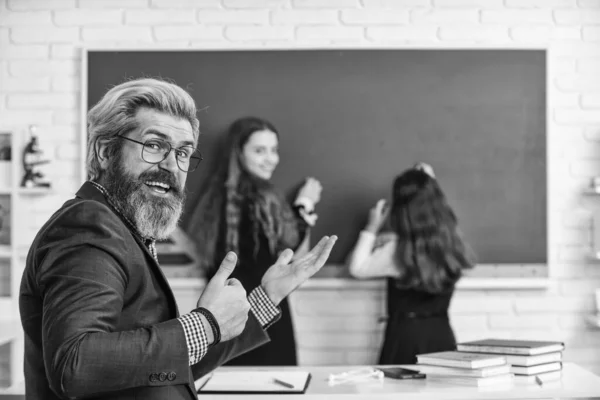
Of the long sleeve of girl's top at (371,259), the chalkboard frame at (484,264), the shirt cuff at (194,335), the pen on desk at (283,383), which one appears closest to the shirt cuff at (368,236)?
the long sleeve of girl's top at (371,259)

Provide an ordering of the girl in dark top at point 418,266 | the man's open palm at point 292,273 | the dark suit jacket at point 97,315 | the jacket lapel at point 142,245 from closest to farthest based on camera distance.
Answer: the dark suit jacket at point 97,315 → the jacket lapel at point 142,245 → the man's open palm at point 292,273 → the girl in dark top at point 418,266

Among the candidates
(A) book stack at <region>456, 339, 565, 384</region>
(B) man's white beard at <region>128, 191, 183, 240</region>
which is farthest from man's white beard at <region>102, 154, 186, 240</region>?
(A) book stack at <region>456, 339, 565, 384</region>

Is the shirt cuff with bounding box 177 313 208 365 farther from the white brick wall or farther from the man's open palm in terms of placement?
the white brick wall

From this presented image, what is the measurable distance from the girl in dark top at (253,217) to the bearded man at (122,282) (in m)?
1.86

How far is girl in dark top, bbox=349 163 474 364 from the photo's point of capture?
3281 millimetres

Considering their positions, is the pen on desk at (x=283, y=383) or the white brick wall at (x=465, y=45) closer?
the pen on desk at (x=283, y=383)

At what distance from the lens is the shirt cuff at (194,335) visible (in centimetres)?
128

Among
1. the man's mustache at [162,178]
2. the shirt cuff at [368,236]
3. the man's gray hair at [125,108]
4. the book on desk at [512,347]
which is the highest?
the man's gray hair at [125,108]

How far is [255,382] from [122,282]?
44.4 inches

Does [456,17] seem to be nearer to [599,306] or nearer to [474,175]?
[474,175]

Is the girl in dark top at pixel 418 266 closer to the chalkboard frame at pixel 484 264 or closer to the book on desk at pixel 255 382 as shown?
the chalkboard frame at pixel 484 264

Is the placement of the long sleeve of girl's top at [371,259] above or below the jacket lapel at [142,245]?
below

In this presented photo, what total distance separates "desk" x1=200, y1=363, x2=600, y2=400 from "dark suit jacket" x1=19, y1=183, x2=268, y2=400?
32.6 inches

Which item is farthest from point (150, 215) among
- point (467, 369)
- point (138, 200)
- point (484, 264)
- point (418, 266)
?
point (484, 264)
